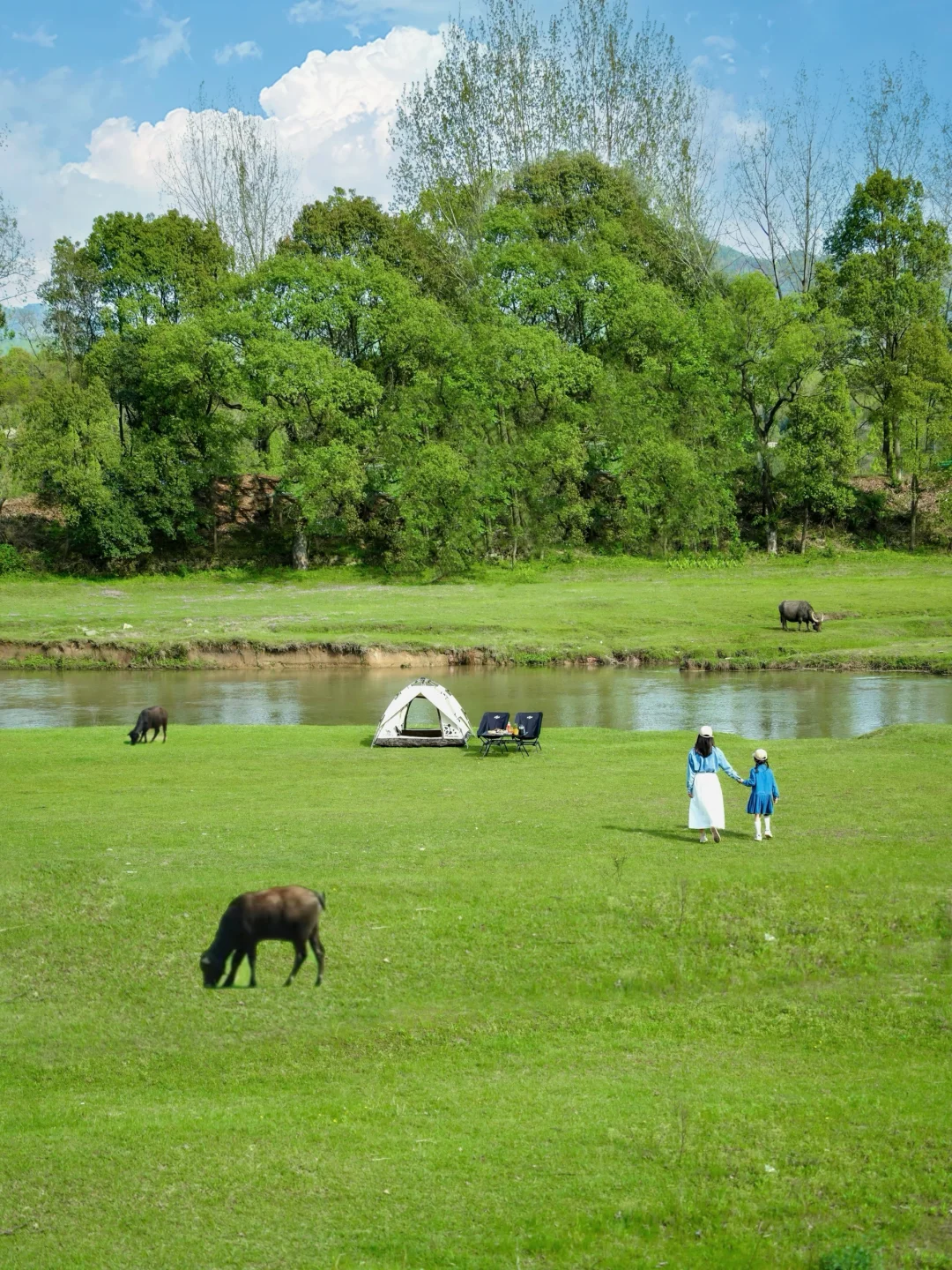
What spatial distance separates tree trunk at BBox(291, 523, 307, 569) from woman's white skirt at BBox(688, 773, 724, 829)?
2457 inches

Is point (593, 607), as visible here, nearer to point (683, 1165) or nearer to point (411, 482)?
point (411, 482)

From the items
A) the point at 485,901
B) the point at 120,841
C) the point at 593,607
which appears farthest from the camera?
the point at 593,607

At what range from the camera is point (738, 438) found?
275 feet

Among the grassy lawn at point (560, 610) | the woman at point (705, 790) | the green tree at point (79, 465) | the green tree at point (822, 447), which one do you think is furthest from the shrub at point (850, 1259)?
the green tree at point (822, 447)

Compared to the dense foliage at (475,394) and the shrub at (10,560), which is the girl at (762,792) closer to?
the dense foliage at (475,394)

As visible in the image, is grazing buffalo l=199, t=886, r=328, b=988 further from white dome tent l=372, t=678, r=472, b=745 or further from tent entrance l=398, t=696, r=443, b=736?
tent entrance l=398, t=696, r=443, b=736

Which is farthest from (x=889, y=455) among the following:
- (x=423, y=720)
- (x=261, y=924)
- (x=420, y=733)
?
(x=261, y=924)

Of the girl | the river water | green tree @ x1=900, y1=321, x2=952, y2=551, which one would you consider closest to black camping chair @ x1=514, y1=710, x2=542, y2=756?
the river water

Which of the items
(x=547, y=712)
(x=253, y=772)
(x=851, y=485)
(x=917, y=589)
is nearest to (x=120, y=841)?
(x=253, y=772)

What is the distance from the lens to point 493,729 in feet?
108

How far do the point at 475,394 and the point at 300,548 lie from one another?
1560 centimetres

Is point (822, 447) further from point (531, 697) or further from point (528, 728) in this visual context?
point (528, 728)

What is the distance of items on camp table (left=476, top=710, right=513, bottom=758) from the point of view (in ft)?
107

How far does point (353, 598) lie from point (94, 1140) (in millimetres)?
57671
